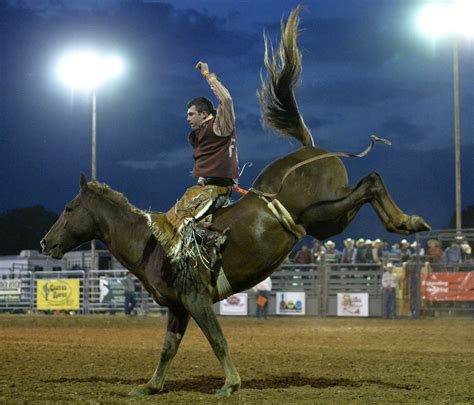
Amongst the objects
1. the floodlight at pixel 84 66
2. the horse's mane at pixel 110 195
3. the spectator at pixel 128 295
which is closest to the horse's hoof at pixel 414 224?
the horse's mane at pixel 110 195

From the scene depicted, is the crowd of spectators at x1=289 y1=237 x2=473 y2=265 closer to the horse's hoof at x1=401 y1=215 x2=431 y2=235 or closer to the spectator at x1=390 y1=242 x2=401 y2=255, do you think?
the spectator at x1=390 y1=242 x2=401 y2=255

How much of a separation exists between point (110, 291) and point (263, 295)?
21.9ft

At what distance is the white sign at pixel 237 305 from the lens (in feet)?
84.6

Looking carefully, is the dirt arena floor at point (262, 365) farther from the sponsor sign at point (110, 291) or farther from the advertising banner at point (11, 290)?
the advertising banner at point (11, 290)

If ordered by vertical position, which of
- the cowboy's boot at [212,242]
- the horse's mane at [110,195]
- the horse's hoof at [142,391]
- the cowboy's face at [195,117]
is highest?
the cowboy's face at [195,117]

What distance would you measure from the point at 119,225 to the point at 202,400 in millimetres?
1952

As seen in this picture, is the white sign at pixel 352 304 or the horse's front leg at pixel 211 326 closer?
the horse's front leg at pixel 211 326

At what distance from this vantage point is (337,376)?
9.00 metres

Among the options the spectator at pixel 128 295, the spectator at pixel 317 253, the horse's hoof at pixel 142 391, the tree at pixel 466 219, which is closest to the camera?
the horse's hoof at pixel 142 391

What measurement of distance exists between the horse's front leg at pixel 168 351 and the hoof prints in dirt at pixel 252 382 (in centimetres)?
27

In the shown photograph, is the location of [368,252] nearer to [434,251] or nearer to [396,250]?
[396,250]

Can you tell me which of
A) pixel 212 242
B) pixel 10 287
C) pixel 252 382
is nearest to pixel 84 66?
pixel 10 287

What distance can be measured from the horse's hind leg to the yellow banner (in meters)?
22.2

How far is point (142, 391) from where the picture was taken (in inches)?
293
